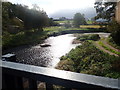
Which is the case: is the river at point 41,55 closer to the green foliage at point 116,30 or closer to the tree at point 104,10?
the green foliage at point 116,30

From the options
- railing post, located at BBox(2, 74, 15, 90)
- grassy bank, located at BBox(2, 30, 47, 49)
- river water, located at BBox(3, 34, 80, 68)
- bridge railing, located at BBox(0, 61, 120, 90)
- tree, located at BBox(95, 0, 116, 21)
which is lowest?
river water, located at BBox(3, 34, 80, 68)

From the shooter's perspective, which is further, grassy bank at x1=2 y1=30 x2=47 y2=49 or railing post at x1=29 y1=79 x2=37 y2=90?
grassy bank at x1=2 y1=30 x2=47 y2=49

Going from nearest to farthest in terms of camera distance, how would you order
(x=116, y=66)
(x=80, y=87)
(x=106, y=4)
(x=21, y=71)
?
(x=80, y=87)
(x=21, y=71)
(x=116, y=66)
(x=106, y=4)

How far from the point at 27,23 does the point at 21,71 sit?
866 inches

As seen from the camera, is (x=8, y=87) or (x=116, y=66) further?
(x=116, y=66)

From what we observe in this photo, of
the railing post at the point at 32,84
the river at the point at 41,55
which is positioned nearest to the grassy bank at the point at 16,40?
the river at the point at 41,55

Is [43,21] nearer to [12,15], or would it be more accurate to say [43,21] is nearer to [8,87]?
[12,15]

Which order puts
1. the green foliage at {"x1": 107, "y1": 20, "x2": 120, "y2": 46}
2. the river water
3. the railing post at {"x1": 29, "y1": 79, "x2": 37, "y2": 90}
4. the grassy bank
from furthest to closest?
the grassy bank
the green foliage at {"x1": 107, "y1": 20, "x2": 120, "y2": 46}
the river water
the railing post at {"x1": 29, "y1": 79, "x2": 37, "y2": 90}

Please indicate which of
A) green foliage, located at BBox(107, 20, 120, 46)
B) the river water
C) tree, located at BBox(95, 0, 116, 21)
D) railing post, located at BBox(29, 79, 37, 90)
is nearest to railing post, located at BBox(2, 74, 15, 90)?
railing post, located at BBox(29, 79, 37, 90)

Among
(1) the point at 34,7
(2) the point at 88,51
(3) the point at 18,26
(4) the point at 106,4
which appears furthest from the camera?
(3) the point at 18,26

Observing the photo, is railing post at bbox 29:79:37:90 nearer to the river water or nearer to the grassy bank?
the river water

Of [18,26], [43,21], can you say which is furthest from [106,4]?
[18,26]

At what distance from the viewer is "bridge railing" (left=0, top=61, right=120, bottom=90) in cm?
90

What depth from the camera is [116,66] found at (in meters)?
5.59
